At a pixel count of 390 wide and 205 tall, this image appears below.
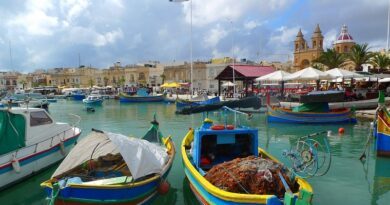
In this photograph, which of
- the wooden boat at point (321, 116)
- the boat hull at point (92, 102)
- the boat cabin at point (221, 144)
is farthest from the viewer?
the boat hull at point (92, 102)

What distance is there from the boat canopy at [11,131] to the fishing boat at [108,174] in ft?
11.1

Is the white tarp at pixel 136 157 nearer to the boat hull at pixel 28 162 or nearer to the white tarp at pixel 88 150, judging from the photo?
the white tarp at pixel 88 150

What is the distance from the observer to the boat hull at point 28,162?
11.6 m

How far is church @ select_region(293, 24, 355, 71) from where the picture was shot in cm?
8438

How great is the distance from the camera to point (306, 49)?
90.2 meters

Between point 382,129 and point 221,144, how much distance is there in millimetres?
7903

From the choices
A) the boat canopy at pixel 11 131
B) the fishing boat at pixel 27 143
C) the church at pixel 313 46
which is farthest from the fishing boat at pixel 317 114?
the church at pixel 313 46

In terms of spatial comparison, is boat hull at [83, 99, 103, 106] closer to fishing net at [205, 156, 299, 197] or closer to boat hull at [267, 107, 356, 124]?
boat hull at [267, 107, 356, 124]

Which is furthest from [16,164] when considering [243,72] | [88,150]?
[243,72]

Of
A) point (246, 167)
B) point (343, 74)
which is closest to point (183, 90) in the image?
point (343, 74)

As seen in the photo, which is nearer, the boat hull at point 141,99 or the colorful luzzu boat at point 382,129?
the colorful luzzu boat at point 382,129

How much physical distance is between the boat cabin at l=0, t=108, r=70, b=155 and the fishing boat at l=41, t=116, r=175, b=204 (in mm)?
3443

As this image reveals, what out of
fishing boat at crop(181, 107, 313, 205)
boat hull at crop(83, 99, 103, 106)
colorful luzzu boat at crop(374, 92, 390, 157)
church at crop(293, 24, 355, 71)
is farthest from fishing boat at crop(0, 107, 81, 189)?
church at crop(293, 24, 355, 71)

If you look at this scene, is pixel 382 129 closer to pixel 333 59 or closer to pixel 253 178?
pixel 253 178
